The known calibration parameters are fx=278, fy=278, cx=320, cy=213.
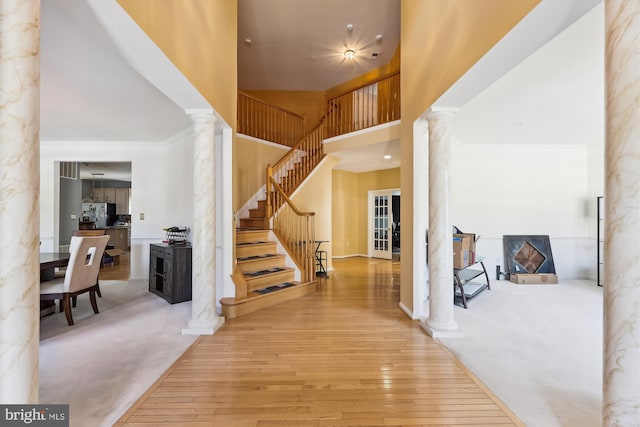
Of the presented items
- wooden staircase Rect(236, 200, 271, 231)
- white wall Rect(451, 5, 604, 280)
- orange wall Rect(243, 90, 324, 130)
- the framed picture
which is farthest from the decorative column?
orange wall Rect(243, 90, 324, 130)

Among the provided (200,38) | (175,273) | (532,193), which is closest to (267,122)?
(200,38)

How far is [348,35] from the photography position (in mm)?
5918

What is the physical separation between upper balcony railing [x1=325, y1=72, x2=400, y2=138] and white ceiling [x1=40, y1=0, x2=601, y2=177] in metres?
0.60

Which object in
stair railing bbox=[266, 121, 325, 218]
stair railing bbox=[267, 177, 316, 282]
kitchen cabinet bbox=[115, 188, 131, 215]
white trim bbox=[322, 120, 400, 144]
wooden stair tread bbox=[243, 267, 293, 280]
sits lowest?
wooden stair tread bbox=[243, 267, 293, 280]

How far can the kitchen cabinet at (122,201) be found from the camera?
10.9m

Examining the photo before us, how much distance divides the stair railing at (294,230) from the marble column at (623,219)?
3962mm

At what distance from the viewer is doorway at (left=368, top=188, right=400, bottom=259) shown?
27.7 feet

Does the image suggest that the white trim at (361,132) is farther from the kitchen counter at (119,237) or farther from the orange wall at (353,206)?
the kitchen counter at (119,237)

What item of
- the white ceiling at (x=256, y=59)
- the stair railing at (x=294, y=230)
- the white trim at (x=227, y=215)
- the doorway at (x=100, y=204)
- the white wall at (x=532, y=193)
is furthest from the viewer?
the doorway at (x=100, y=204)

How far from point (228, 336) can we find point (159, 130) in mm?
4000

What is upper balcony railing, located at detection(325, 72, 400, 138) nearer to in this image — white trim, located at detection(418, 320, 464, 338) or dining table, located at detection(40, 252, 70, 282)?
white trim, located at detection(418, 320, 464, 338)

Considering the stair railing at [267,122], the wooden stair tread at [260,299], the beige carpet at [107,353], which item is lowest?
the beige carpet at [107,353]

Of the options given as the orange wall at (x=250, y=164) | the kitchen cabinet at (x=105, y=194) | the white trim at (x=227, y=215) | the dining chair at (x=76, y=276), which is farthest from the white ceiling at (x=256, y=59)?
the kitchen cabinet at (x=105, y=194)

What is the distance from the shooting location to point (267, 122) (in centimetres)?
688
